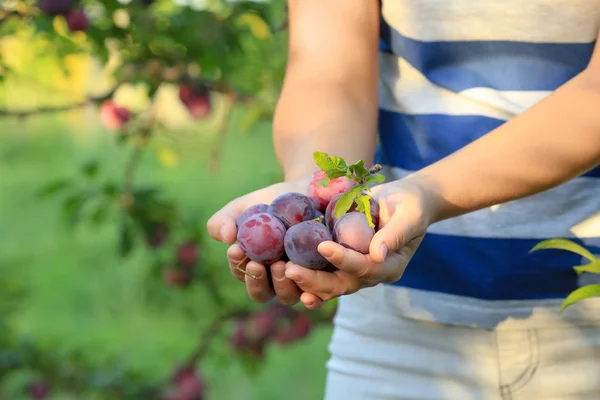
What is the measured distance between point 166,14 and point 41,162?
15.1 ft

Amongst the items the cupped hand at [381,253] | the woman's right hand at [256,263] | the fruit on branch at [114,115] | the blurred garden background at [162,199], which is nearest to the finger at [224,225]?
the woman's right hand at [256,263]

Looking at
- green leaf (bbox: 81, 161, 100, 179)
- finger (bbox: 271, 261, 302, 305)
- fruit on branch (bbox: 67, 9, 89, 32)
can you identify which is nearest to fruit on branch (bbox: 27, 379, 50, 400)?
green leaf (bbox: 81, 161, 100, 179)

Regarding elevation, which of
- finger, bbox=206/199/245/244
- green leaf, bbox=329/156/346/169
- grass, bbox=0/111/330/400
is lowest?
grass, bbox=0/111/330/400

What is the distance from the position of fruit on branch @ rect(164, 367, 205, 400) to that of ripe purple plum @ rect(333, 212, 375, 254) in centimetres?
172

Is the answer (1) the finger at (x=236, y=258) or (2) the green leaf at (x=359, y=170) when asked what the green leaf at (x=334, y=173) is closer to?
(2) the green leaf at (x=359, y=170)

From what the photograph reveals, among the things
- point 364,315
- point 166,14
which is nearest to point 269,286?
point 364,315

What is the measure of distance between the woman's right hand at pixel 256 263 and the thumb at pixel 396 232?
105 millimetres

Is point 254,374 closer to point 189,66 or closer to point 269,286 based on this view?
point 189,66

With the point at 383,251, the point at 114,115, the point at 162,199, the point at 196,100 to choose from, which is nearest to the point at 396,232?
the point at 383,251

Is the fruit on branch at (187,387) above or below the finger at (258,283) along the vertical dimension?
below

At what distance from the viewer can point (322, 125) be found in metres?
1.24

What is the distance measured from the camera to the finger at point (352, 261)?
2.97 ft

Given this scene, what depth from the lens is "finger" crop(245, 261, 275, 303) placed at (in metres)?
0.99

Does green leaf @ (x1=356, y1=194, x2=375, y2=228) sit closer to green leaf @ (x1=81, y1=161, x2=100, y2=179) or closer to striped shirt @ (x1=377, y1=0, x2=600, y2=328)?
striped shirt @ (x1=377, y1=0, x2=600, y2=328)
